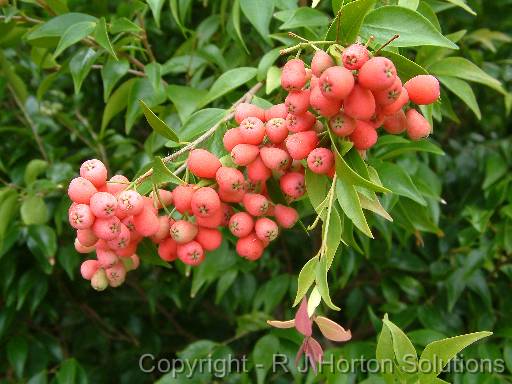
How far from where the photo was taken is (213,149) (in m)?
1.08

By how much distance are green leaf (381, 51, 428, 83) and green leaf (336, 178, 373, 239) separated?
0.61 feet

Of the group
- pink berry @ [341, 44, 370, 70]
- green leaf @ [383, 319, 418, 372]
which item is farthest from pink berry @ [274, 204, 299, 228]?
pink berry @ [341, 44, 370, 70]

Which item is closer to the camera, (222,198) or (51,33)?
(222,198)

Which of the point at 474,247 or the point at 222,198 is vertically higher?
the point at 222,198

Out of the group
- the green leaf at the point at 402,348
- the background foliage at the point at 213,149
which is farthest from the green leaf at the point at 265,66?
the green leaf at the point at 402,348

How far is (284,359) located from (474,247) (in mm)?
698

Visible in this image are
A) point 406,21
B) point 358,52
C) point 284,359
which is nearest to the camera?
point 358,52

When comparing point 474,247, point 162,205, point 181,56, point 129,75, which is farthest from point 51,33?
point 474,247

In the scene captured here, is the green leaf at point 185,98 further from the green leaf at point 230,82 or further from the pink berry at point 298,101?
the pink berry at point 298,101

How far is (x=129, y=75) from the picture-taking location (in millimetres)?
1835

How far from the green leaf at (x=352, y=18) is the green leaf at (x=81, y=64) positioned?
28.2 inches

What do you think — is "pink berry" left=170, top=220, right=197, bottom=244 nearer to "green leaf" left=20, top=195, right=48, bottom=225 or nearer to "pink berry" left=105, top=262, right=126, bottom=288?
"pink berry" left=105, top=262, right=126, bottom=288

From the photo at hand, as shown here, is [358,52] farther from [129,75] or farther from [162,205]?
[129,75]

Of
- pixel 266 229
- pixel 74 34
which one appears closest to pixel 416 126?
pixel 266 229
